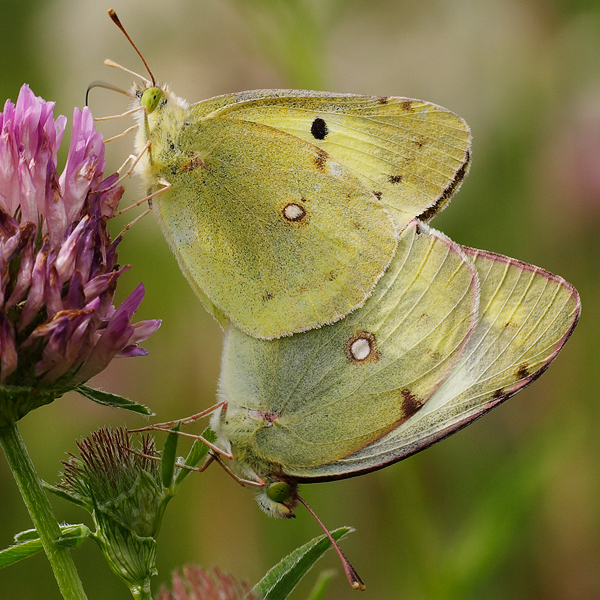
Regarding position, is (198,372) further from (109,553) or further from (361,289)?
(109,553)

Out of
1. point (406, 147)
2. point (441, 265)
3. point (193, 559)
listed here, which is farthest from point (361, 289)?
point (193, 559)

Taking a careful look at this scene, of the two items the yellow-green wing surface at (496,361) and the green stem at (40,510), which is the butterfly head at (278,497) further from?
the green stem at (40,510)

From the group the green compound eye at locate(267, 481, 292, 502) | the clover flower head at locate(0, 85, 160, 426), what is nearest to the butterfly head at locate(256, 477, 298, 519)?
the green compound eye at locate(267, 481, 292, 502)

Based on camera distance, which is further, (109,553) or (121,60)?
(121,60)

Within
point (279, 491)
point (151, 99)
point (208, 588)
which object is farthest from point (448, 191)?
point (208, 588)

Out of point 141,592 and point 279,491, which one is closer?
point 141,592

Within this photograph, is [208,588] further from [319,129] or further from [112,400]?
[319,129]
